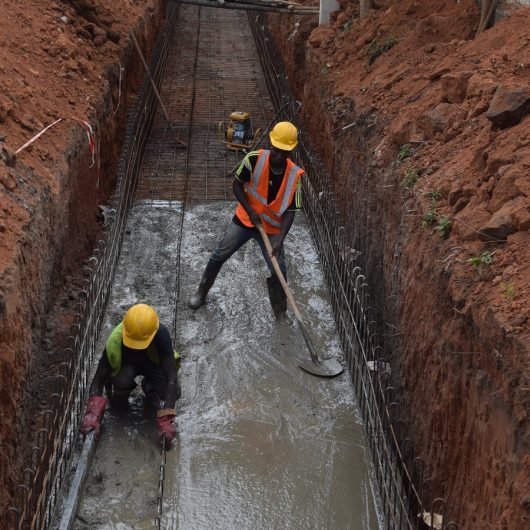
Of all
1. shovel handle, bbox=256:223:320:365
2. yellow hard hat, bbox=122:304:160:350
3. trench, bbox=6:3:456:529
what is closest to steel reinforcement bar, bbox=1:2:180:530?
trench, bbox=6:3:456:529

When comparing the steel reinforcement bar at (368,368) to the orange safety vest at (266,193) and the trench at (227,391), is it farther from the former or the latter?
the orange safety vest at (266,193)

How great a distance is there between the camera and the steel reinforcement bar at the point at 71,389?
5000 mm

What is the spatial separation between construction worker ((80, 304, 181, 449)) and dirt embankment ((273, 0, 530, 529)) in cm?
168

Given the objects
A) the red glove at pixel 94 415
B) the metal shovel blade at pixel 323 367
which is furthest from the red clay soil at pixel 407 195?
the metal shovel blade at pixel 323 367

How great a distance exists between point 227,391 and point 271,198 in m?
1.77

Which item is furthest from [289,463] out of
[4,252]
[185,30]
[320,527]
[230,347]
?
[185,30]

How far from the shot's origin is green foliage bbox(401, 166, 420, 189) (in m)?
6.92

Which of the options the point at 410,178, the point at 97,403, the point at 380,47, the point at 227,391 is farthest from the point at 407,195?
the point at 380,47

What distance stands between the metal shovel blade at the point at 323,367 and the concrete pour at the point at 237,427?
0.06 meters

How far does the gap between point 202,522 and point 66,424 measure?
1213 mm

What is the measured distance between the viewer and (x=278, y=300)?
7781 mm

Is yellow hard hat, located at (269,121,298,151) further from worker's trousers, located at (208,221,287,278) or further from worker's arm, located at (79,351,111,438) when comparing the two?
worker's arm, located at (79,351,111,438)

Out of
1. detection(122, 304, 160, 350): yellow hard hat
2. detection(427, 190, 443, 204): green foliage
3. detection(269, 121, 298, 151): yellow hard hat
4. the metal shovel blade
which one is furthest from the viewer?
detection(269, 121, 298, 151): yellow hard hat

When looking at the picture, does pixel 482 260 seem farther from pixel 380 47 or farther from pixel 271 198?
pixel 380 47
